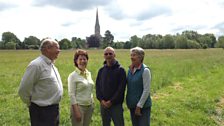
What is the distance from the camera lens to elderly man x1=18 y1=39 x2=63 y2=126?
5.02 m

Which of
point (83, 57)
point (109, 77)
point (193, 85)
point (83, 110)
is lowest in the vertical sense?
point (193, 85)

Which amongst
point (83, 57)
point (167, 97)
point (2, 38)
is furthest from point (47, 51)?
point (2, 38)

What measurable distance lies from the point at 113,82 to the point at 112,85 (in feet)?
0.20

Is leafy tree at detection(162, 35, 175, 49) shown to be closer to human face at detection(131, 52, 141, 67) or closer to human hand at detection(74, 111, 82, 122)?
human face at detection(131, 52, 141, 67)

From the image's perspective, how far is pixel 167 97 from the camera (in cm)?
1288

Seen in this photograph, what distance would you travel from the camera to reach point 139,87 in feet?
19.9

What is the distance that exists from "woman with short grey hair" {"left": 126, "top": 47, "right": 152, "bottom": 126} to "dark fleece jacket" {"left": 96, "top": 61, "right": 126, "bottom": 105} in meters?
0.16

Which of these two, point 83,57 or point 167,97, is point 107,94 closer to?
point 83,57

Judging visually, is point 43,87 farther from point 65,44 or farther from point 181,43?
point 181,43

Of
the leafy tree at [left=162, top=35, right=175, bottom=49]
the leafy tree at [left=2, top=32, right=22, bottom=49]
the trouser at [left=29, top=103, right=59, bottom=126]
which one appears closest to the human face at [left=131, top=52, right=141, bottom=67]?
the trouser at [left=29, top=103, right=59, bottom=126]

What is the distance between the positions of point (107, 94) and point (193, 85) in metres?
11.2

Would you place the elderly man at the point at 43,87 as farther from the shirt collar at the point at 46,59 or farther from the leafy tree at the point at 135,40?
the leafy tree at the point at 135,40

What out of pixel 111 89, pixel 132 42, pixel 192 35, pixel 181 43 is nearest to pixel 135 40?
pixel 132 42

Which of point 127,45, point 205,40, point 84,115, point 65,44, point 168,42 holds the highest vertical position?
point 205,40
